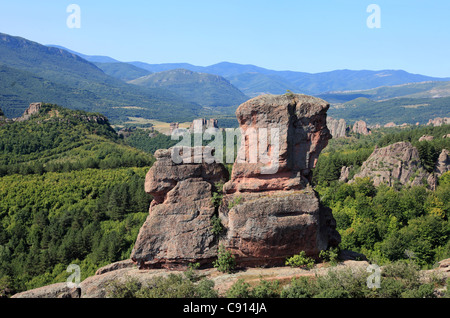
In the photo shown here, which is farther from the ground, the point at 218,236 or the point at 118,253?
the point at 218,236

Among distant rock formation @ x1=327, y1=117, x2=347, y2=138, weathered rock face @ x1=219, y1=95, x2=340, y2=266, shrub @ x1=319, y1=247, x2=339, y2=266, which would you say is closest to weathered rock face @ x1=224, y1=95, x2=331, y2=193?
weathered rock face @ x1=219, y1=95, x2=340, y2=266

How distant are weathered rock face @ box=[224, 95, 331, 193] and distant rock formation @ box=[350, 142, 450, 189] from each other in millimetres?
44312

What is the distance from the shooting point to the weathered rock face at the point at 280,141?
27250mm

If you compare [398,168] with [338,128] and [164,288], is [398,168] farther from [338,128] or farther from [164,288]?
[338,128]

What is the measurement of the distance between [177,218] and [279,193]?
7810 millimetres

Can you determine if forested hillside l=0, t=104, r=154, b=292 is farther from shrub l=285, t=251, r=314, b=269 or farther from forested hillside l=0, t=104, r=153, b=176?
shrub l=285, t=251, r=314, b=269

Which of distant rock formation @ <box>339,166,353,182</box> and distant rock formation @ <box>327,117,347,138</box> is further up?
distant rock formation @ <box>327,117,347,138</box>

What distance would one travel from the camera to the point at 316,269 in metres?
27.9

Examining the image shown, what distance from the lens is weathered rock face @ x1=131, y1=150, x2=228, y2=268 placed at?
1113 inches

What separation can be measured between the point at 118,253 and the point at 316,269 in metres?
32.3

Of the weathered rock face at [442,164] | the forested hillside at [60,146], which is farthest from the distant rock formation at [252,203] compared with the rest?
the forested hillside at [60,146]

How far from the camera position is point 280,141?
27.3 meters

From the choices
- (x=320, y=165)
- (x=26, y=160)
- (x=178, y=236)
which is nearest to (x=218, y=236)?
(x=178, y=236)
